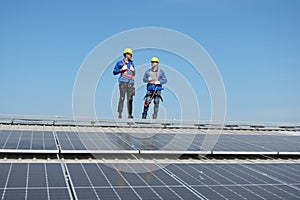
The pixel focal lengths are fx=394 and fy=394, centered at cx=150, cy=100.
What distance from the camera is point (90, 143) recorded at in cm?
952

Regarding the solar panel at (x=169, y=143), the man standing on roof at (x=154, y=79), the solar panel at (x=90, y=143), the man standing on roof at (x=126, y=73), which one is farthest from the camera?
the man standing on roof at (x=154, y=79)

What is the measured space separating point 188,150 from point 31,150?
355 centimetres

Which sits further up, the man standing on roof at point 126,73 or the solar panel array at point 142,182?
the man standing on roof at point 126,73

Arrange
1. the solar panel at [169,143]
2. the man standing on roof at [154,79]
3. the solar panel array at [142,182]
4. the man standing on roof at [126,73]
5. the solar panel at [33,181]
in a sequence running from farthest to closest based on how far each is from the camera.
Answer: the man standing on roof at [154,79], the man standing on roof at [126,73], the solar panel at [169,143], the solar panel array at [142,182], the solar panel at [33,181]

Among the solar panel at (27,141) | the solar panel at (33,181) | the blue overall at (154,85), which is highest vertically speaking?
the blue overall at (154,85)

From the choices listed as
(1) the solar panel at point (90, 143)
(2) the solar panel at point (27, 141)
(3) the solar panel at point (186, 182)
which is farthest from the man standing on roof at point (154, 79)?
(3) the solar panel at point (186, 182)

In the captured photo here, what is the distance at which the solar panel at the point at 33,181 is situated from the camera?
549cm

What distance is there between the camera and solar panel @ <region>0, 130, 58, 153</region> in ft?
27.0

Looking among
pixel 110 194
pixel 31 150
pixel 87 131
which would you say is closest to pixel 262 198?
pixel 110 194

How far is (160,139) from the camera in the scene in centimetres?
1106

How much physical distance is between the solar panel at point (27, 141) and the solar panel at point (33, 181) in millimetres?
975

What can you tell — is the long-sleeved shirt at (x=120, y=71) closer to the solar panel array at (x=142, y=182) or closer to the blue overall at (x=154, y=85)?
the blue overall at (x=154, y=85)

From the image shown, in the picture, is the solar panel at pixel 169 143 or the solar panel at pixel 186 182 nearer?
the solar panel at pixel 186 182

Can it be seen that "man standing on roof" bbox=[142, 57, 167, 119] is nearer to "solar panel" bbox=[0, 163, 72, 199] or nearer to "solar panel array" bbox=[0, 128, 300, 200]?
"solar panel array" bbox=[0, 128, 300, 200]
